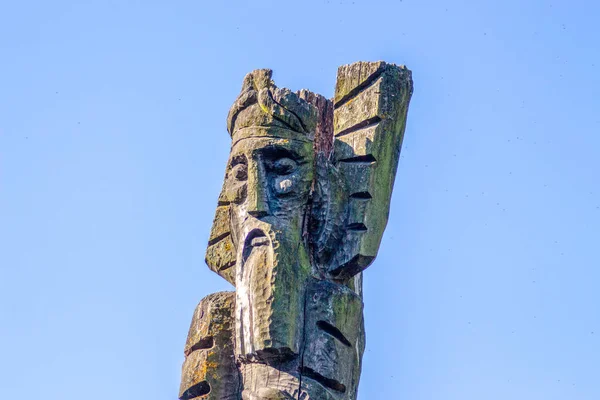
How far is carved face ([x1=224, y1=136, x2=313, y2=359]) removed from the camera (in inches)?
434

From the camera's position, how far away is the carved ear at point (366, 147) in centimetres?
1180

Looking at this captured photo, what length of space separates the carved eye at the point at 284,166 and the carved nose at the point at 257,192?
0.14 metres

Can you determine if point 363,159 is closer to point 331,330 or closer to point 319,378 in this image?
point 331,330

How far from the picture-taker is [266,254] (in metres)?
11.3

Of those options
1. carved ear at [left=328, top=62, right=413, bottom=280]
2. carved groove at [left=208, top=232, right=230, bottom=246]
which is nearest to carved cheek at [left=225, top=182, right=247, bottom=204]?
carved groove at [left=208, top=232, right=230, bottom=246]

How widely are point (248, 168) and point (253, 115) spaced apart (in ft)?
1.65

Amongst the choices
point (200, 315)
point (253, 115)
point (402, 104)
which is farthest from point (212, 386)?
point (402, 104)

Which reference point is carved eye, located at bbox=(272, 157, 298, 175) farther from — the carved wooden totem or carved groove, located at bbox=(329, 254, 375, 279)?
carved groove, located at bbox=(329, 254, 375, 279)

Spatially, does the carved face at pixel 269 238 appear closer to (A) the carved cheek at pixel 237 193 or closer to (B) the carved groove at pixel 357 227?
(A) the carved cheek at pixel 237 193

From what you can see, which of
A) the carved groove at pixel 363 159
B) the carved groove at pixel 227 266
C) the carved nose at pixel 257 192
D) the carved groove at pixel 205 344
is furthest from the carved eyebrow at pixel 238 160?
the carved groove at pixel 205 344

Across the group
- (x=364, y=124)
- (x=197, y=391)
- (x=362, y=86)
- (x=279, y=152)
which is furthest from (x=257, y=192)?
(x=197, y=391)

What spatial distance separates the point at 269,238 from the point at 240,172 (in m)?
0.80

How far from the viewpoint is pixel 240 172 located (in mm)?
11828

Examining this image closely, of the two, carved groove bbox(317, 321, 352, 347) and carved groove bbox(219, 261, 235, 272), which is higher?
carved groove bbox(219, 261, 235, 272)
